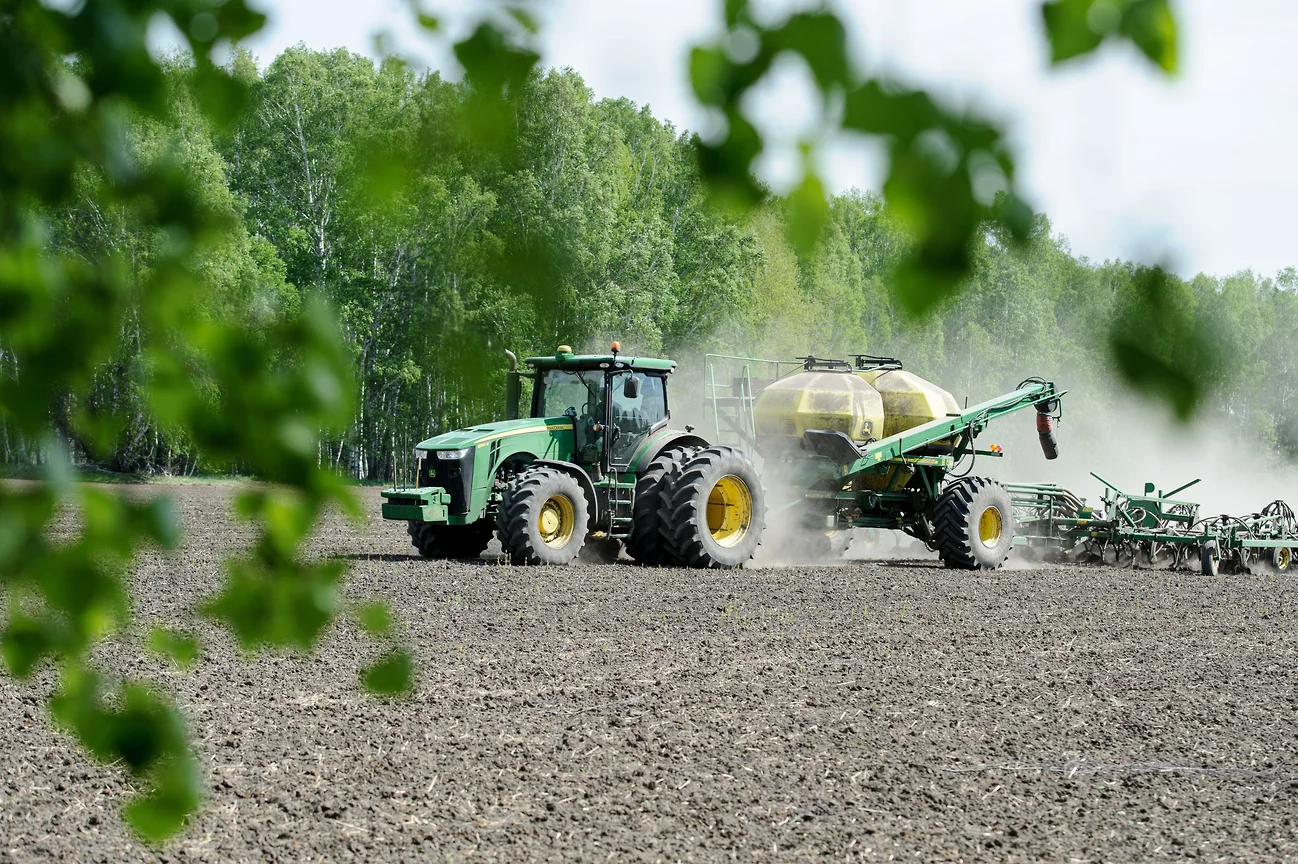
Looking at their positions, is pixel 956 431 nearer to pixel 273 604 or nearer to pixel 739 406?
pixel 739 406

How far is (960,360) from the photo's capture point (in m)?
45.8

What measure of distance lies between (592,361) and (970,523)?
16.1ft

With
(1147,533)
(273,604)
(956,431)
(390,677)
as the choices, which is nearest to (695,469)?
(956,431)

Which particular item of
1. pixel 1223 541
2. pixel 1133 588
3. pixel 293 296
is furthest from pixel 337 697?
pixel 293 296

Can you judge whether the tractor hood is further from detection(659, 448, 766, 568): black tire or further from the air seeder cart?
detection(659, 448, 766, 568): black tire

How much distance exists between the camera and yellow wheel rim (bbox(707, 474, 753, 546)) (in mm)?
14664

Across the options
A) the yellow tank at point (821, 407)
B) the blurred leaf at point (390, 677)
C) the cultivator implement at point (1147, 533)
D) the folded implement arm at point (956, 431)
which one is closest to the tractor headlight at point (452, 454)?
the yellow tank at point (821, 407)

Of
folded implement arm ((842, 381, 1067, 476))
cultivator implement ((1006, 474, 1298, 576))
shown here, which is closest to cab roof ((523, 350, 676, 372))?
folded implement arm ((842, 381, 1067, 476))

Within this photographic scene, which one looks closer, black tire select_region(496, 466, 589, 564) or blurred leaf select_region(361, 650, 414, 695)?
blurred leaf select_region(361, 650, 414, 695)

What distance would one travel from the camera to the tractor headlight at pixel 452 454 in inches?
533

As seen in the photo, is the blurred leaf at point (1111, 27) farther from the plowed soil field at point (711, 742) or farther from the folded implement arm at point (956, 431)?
the folded implement arm at point (956, 431)

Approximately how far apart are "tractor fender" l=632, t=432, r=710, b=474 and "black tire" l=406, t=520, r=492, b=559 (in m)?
1.77

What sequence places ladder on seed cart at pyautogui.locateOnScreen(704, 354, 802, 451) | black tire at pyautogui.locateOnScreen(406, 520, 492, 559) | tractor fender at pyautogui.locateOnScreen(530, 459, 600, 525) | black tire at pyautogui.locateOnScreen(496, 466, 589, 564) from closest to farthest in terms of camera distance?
black tire at pyautogui.locateOnScreen(496, 466, 589, 564) < tractor fender at pyautogui.locateOnScreen(530, 459, 600, 525) < black tire at pyautogui.locateOnScreen(406, 520, 492, 559) < ladder on seed cart at pyautogui.locateOnScreen(704, 354, 802, 451)

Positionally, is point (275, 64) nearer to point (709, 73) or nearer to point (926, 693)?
point (926, 693)
